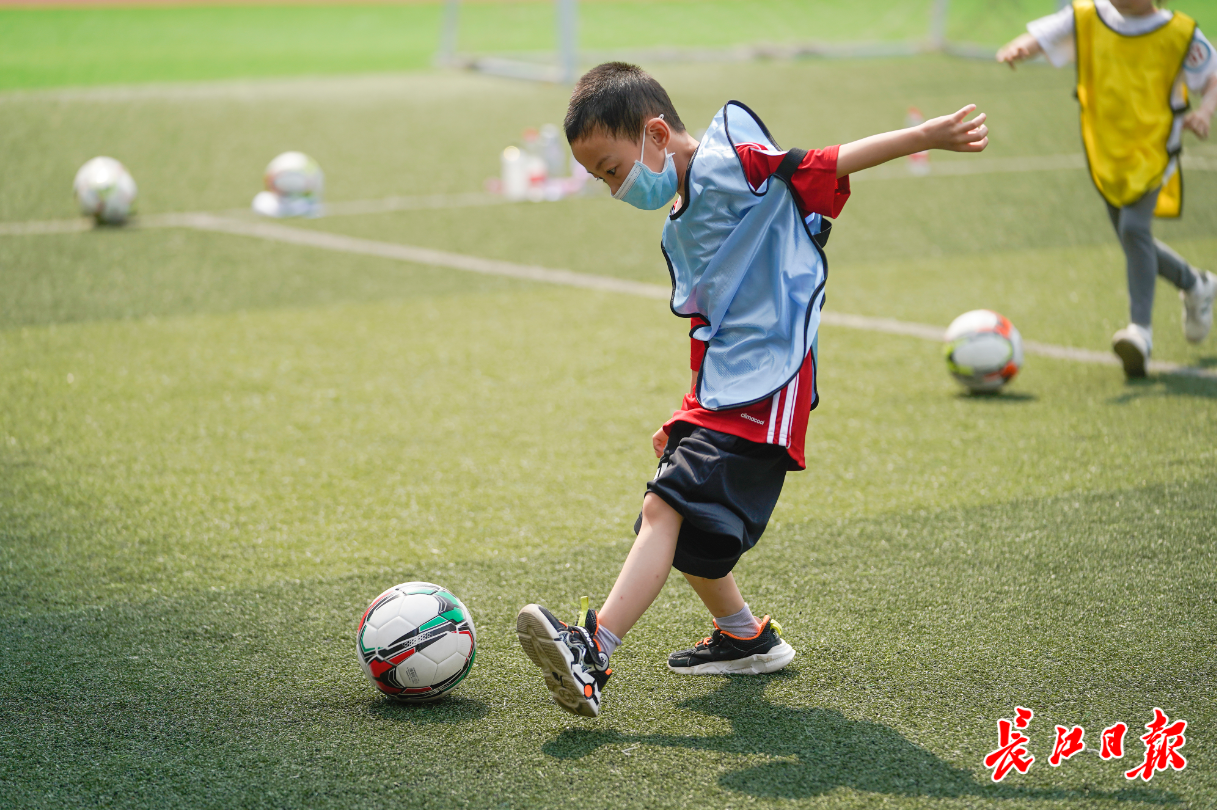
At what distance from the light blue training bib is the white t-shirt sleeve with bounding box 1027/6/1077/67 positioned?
3.14 m

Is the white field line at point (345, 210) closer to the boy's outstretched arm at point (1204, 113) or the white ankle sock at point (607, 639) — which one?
the boy's outstretched arm at point (1204, 113)

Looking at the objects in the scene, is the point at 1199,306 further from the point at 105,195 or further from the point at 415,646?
the point at 105,195

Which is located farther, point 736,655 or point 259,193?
point 259,193

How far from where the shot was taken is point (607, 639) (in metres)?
2.80

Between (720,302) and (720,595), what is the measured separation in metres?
0.79

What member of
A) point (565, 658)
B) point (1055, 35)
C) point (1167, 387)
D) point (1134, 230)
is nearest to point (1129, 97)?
point (1055, 35)

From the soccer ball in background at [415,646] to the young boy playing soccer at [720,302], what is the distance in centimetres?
34

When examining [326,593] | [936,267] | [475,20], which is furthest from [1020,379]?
[475,20]

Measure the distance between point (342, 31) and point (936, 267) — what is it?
65.0 feet

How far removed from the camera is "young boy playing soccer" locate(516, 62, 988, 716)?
278cm

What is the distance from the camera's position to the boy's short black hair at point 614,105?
9.33 ft

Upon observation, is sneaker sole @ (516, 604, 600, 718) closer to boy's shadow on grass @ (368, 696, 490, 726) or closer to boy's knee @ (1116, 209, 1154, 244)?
boy's shadow on grass @ (368, 696, 490, 726)

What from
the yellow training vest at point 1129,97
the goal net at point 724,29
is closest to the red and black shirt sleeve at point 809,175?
the yellow training vest at point 1129,97

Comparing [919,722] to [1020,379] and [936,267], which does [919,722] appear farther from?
[936,267]
